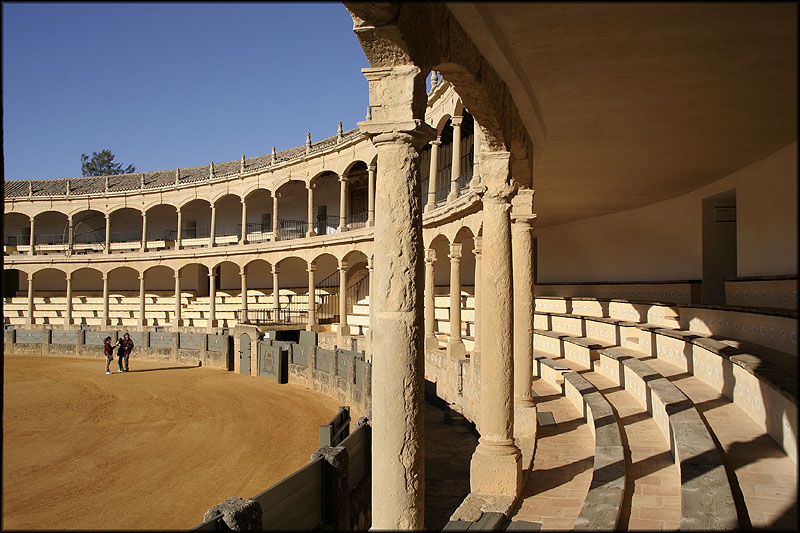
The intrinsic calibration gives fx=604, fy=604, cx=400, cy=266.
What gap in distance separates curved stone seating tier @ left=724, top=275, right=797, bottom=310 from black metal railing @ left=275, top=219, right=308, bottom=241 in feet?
78.0

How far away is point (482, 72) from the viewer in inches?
206

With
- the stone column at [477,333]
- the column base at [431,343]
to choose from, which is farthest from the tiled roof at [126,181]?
the stone column at [477,333]

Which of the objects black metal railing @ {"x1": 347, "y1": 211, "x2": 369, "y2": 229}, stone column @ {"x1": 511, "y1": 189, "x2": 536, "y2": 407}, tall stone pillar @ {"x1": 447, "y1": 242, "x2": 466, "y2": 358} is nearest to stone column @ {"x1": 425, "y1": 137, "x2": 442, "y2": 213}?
tall stone pillar @ {"x1": 447, "y1": 242, "x2": 466, "y2": 358}

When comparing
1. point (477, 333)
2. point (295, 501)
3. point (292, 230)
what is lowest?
point (295, 501)

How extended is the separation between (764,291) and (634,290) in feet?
20.0

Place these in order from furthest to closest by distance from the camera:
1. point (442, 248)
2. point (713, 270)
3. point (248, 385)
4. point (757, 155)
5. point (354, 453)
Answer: point (442, 248), point (248, 385), point (713, 270), point (757, 155), point (354, 453)

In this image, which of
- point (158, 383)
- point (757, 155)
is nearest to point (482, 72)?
point (757, 155)

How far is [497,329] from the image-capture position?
6.01 metres

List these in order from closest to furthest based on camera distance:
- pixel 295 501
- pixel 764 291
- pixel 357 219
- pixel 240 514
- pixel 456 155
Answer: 1. pixel 240 514
2. pixel 295 501
3. pixel 764 291
4. pixel 456 155
5. pixel 357 219

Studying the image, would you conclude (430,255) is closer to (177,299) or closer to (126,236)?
(177,299)

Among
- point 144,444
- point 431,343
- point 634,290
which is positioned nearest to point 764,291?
point 634,290

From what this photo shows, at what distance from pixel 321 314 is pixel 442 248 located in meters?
8.14

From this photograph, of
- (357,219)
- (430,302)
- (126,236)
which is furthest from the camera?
(126,236)

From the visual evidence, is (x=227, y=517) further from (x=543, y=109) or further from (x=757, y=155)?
(x=757, y=155)
